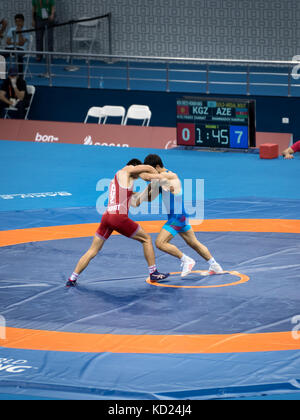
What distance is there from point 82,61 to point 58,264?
1729cm

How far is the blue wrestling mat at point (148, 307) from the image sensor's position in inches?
306

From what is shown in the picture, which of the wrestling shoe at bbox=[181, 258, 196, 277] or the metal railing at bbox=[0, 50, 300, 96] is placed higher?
the metal railing at bbox=[0, 50, 300, 96]

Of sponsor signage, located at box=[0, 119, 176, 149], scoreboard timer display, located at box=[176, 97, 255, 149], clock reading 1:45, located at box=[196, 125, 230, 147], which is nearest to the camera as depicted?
scoreboard timer display, located at box=[176, 97, 255, 149]

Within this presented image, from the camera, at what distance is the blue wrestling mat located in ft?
25.5

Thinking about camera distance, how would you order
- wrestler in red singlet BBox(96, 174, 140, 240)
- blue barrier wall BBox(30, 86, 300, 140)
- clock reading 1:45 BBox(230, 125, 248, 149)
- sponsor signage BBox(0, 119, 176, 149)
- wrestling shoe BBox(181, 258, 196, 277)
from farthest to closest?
sponsor signage BBox(0, 119, 176, 149) → blue barrier wall BBox(30, 86, 300, 140) → clock reading 1:45 BBox(230, 125, 248, 149) → wrestling shoe BBox(181, 258, 196, 277) → wrestler in red singlet BBox(96, 174, 140, 240)

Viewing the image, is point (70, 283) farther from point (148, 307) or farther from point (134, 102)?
point (134, 102)

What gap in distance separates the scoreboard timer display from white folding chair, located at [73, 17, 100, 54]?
27.6 feet

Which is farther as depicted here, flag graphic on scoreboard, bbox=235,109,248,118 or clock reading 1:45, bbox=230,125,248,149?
clock reading 1:45, bbox=230,125,248,149

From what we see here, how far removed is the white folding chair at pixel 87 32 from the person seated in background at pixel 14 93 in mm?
5277

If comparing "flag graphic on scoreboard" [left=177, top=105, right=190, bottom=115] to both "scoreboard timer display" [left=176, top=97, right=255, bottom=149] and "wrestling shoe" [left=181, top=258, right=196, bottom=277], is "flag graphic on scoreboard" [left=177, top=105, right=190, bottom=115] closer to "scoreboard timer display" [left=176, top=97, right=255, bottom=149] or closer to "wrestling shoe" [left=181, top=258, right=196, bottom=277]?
"scoreboard timer display" [left=176, top=97, right=255, bottom=149]

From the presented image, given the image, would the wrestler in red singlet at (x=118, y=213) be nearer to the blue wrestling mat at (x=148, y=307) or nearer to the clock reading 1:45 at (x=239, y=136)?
the blue wrestling mat at (x=148, y=307)

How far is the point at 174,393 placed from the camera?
746 centimetres

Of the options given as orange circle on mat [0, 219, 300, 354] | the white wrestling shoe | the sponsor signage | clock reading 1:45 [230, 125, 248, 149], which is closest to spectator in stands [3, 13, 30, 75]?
the sponsor signage

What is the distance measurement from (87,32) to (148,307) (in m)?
19.8
